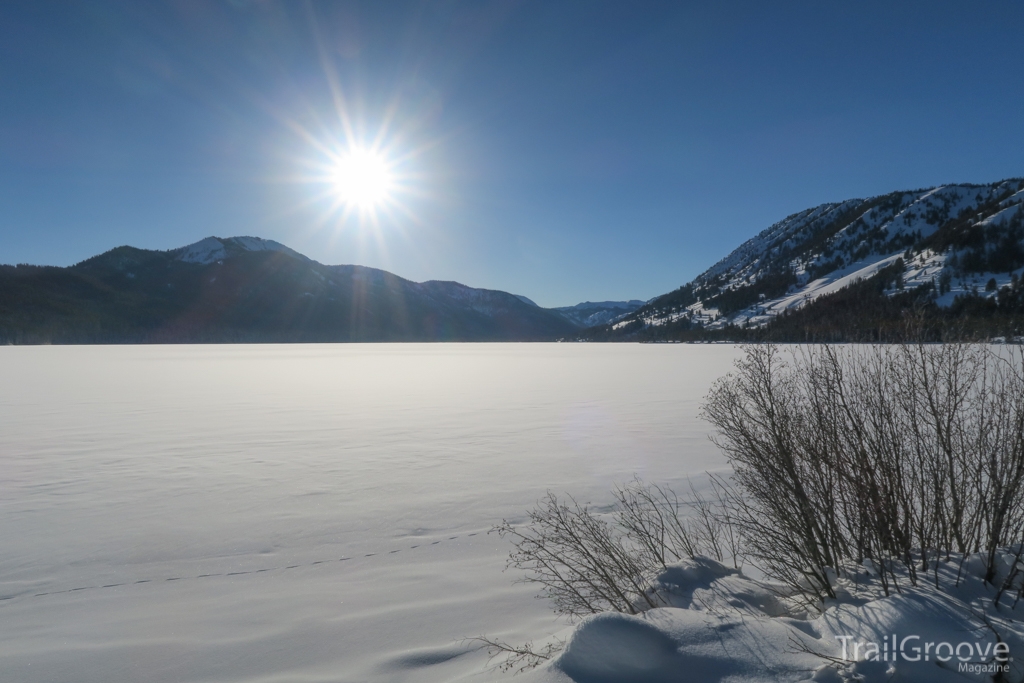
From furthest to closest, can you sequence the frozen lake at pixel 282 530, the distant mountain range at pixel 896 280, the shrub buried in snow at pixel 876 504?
the distant mountain range at pixel 896 280 < the frozen lake at pixel 282 530 < the shrub buried in snow at pixel 876 504

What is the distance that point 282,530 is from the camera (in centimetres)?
754

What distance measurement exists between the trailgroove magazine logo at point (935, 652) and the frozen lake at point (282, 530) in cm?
246

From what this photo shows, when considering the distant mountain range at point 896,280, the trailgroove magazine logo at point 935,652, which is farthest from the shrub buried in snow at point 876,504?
the distant mountain range at point 896,280

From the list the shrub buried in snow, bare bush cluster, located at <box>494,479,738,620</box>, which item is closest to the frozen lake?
bare bush cluster, located at <box>494,479,738,620</box>

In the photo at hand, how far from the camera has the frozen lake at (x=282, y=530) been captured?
181 inches

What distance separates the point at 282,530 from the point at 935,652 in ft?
24.7

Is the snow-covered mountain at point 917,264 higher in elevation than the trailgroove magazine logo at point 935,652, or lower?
higher

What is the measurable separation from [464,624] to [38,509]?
26.0ft

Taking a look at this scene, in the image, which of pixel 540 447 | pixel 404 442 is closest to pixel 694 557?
pixel 540 447

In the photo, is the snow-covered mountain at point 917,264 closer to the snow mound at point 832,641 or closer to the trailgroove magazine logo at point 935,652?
the snow mound at point 832,641

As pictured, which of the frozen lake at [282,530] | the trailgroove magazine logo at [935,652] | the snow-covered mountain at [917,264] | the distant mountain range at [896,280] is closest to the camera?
the trailgroove magazine logo at [935,652]

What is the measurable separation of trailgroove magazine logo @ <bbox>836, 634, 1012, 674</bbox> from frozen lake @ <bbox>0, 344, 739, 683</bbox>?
2462 mm

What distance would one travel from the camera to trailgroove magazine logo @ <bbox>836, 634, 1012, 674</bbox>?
9.56ft

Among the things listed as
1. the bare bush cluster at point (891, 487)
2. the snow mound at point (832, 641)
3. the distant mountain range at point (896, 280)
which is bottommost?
the snow mound at point (832, 641)
